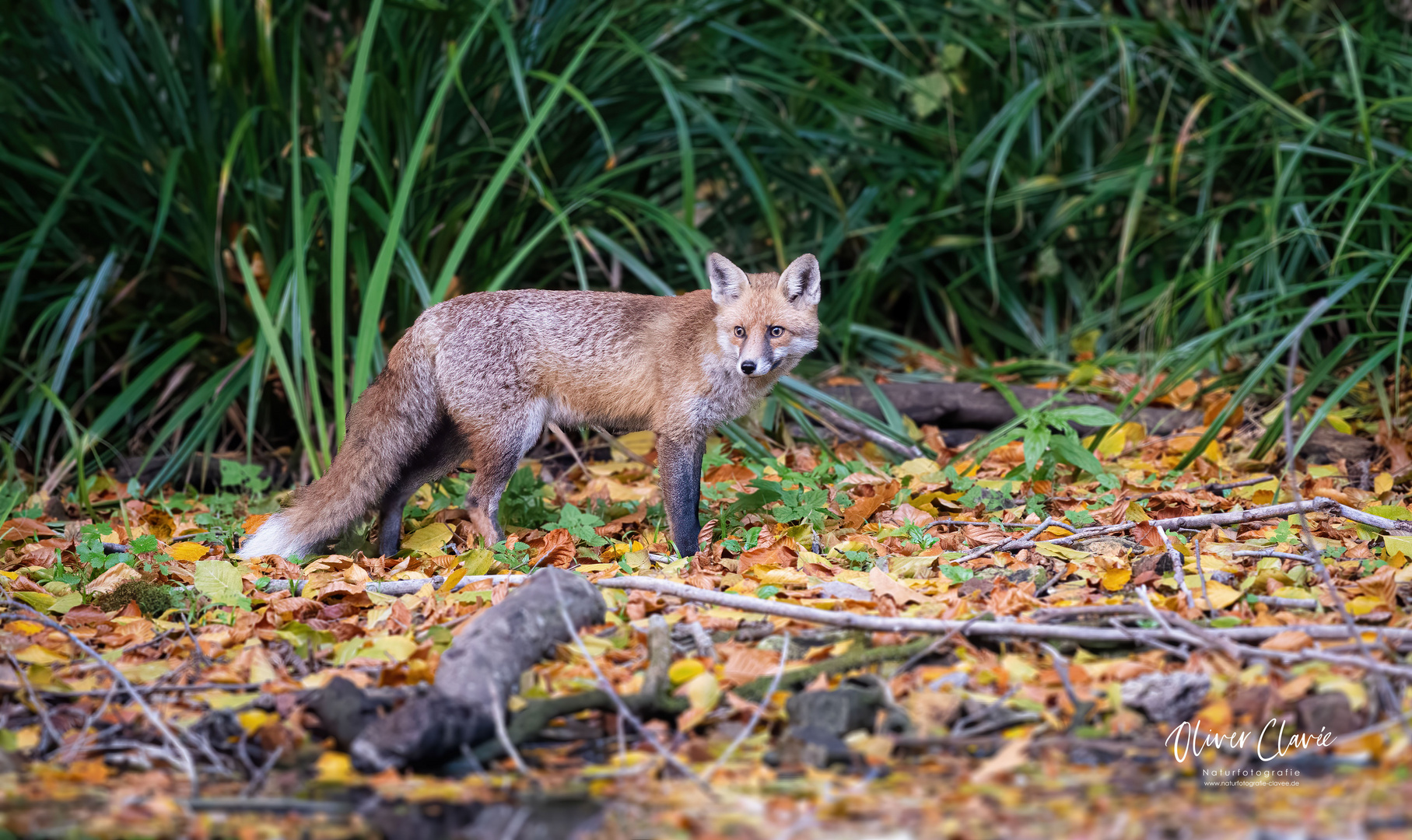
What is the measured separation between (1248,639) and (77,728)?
118 inches

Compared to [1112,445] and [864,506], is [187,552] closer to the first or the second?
[864,506]

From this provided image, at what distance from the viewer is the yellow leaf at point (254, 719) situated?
→ 2754mm

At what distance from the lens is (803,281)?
4637 millimetres

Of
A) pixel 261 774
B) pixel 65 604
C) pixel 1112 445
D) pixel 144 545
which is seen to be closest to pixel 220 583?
pixel 65 604

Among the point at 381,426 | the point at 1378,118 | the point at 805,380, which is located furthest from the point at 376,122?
the point at 1378,118

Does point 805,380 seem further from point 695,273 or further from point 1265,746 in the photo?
point 1265,746

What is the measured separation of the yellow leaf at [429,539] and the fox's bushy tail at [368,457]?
30 cm

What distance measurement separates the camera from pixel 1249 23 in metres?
7.23

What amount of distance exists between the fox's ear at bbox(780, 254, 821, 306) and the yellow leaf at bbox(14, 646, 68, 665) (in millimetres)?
2843

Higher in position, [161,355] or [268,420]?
[161,355]

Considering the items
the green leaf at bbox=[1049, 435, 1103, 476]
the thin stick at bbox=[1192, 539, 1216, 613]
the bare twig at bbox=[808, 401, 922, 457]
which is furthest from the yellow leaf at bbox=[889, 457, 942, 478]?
the thin stick at bbox=[1192, 539, 1216, 613]

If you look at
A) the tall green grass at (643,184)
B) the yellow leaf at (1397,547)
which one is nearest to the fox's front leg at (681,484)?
the tall green grass at (643,184)

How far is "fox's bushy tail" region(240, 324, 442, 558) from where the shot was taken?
13.9 feet

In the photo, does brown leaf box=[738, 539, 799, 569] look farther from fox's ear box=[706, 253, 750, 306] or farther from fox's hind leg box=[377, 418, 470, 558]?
fox's hind leg box=[377, 418, 470, 558]
